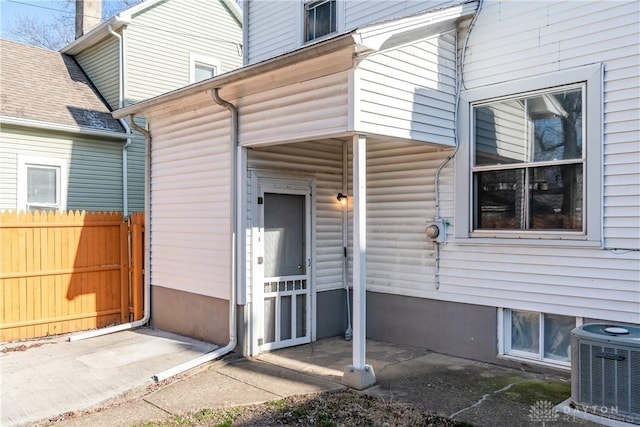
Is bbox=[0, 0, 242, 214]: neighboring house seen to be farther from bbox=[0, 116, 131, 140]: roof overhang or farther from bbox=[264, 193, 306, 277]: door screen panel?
bbox=[264, 193, 306, 277]: door screen panel

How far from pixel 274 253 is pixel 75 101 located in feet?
26.8

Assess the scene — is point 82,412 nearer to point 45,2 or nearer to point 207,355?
point 207,355

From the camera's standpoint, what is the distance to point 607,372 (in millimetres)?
4098

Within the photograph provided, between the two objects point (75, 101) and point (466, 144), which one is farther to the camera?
point (75, 101)

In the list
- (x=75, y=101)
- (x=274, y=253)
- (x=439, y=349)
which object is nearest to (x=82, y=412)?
(x=274, y=253)

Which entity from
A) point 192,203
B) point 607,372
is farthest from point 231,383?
point 607,372

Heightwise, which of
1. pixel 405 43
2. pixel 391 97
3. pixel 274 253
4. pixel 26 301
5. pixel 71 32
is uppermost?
pixel 71 32

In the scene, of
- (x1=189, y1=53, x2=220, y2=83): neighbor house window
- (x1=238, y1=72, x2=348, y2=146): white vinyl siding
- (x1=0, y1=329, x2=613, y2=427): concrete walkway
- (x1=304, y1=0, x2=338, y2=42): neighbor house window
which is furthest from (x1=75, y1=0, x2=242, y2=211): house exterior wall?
(x1=238, y1=72, x2=348, y2=146): white vinyl siding

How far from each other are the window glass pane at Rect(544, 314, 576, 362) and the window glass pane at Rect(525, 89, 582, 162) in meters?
1.79

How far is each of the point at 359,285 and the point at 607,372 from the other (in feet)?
7.69

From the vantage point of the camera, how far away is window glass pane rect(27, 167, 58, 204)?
10609mm

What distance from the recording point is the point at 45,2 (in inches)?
672

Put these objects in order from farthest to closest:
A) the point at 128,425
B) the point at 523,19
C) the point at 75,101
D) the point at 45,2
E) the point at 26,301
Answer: the point at 45,2
the point at 75,101
the point at 26,301
the point at 523,19
the point at 128,425

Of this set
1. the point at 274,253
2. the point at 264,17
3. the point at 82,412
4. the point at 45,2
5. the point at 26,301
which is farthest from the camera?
the point at 45,2
